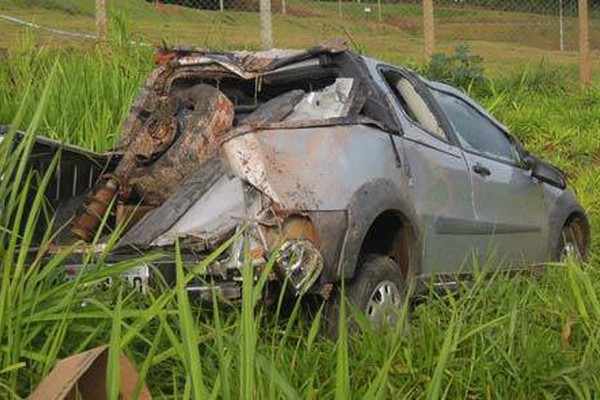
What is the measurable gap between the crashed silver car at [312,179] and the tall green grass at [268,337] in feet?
0.98

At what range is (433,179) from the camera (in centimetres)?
636

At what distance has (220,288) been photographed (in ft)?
16.3

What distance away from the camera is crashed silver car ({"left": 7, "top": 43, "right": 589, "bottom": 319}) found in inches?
205

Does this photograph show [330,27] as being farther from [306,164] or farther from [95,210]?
[306,164]

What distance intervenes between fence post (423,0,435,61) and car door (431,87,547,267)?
7182mm

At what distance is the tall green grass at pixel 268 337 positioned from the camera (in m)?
3.43

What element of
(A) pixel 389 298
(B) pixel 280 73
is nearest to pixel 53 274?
(A) pixel 389 298

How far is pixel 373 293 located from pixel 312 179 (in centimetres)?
64

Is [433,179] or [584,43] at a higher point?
[433,179]

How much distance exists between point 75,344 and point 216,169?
2.07m

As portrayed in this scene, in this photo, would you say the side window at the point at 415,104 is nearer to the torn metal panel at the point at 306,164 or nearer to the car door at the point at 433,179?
the car door at the point at 433,179

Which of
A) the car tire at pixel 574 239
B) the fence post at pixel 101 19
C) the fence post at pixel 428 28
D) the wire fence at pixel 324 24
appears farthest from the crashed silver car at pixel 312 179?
the fence post at pixel 428 28

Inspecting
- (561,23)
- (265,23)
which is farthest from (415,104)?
(561,23)

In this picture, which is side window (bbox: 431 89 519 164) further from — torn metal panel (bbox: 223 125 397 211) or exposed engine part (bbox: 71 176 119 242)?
exposed engine part (bbox: 71 176 119 242)
